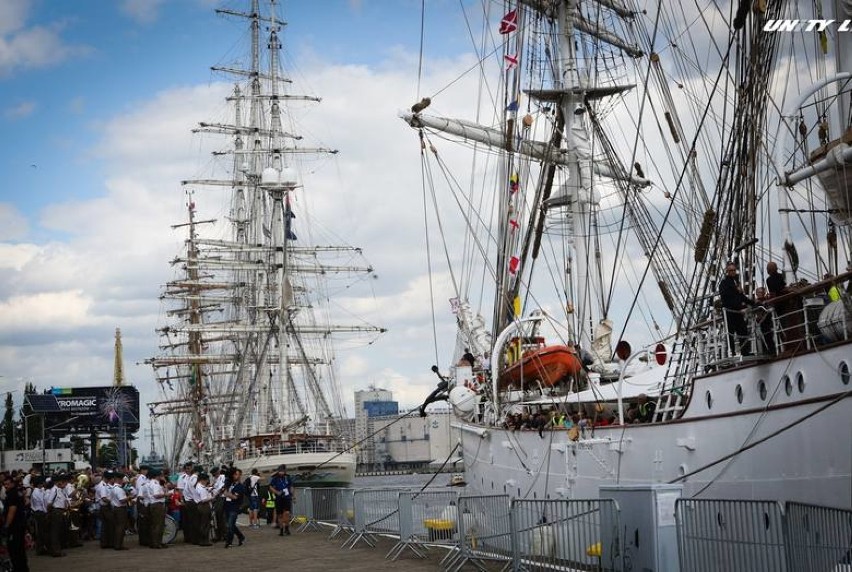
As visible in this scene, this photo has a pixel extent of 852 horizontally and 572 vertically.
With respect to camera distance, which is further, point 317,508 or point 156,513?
point 317,508

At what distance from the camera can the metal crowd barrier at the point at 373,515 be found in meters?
21.1

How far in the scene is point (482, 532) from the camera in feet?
54.4

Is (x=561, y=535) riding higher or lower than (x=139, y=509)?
lower

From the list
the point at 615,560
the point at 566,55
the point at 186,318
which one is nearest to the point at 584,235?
the point at 566,55

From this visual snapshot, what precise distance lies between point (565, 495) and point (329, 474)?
4016cm

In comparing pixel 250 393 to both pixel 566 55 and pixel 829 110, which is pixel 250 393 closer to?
pixel 566 55

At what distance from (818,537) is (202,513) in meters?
16.0

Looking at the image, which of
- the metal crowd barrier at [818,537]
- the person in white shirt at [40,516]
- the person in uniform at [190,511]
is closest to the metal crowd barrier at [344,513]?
the person in uniform at [190,511]

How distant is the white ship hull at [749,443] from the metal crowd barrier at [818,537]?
3508 mm

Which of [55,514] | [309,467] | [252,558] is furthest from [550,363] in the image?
[309,467]

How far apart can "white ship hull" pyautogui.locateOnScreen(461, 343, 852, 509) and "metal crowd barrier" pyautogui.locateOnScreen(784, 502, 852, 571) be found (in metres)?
3.51

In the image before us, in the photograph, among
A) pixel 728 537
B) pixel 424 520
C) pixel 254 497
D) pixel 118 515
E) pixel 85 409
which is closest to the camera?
pixel 728 537

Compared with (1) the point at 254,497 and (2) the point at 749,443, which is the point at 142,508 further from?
(2) the point at 749,443

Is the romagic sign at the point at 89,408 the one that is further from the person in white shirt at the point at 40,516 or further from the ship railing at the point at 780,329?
the ship railing at the point at 780,329
